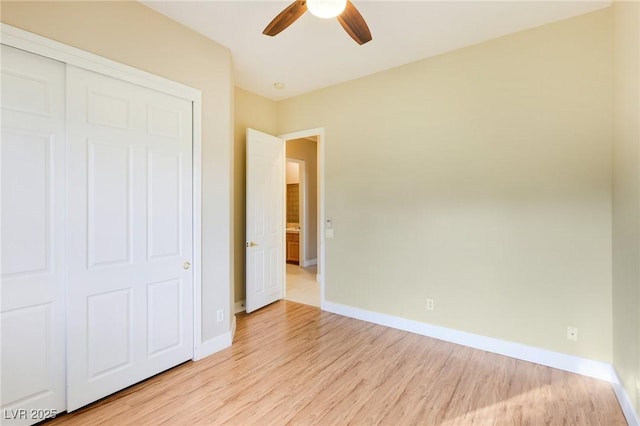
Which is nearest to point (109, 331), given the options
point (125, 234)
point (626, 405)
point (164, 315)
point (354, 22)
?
point (164, 315)

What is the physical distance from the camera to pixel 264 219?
389 centimetres

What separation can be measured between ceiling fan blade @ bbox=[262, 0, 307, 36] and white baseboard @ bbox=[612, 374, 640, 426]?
3138mm

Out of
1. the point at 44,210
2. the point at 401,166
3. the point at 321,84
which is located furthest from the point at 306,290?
the point at 44,210

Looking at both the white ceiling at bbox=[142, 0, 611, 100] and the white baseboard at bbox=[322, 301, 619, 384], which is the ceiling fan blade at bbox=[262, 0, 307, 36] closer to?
the white ceiling at bbox=[142, 0, 611, 100]

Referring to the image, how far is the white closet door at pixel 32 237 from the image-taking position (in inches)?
64.4

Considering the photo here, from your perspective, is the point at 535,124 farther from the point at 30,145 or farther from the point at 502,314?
the point at 30,145

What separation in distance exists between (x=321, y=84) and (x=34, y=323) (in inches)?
137

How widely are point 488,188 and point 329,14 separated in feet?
6.71

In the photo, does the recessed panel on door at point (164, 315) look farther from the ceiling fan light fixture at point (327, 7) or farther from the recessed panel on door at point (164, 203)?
the ceiling fan light fixture at point (327, 7)

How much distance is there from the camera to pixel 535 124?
2473 mm

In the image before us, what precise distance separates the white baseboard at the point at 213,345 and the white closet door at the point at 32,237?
2.98 feet

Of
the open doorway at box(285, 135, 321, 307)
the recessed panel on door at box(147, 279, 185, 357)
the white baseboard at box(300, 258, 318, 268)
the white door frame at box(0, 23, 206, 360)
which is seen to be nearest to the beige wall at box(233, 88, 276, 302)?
the white door frame at box(0, 23, 206, 360)

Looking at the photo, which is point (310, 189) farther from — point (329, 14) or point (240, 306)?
point (329, 14)

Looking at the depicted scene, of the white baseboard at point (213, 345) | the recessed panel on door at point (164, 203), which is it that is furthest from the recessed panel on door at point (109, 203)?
the white baseboard at point (213, 345)
